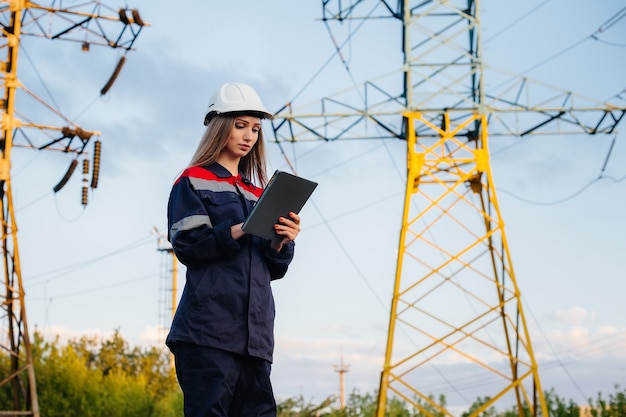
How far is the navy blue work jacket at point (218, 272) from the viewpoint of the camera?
293 centimetres

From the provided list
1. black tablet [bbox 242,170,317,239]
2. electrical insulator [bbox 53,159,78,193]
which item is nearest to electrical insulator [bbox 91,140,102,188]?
electrical insulator [bbox 53,159,78,193]

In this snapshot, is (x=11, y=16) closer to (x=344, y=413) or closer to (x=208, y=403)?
(x=344, y=413)

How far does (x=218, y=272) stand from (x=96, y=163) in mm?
11943

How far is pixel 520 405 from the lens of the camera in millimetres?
12242

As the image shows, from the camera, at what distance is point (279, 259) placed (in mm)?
3123

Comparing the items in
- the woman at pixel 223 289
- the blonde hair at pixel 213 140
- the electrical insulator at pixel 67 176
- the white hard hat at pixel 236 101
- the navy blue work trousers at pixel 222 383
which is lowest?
the navy blue work trousers at pixel 222 383

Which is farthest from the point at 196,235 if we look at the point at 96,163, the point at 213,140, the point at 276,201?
→ the point at 96,163

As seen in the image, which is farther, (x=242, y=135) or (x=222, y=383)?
(x=242, y=135)

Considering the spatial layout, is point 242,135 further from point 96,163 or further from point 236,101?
point 96,163

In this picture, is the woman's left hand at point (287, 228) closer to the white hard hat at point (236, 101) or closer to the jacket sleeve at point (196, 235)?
the jacket sleeve at point (196, 235)

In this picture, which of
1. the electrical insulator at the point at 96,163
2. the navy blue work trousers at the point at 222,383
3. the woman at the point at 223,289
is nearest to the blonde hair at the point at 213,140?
the woman at the point at 223,289

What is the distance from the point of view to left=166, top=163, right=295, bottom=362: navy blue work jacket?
2.93 m

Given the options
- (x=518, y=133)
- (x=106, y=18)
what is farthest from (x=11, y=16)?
(x=518, y=133)

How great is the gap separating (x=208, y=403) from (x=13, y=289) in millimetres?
10992
